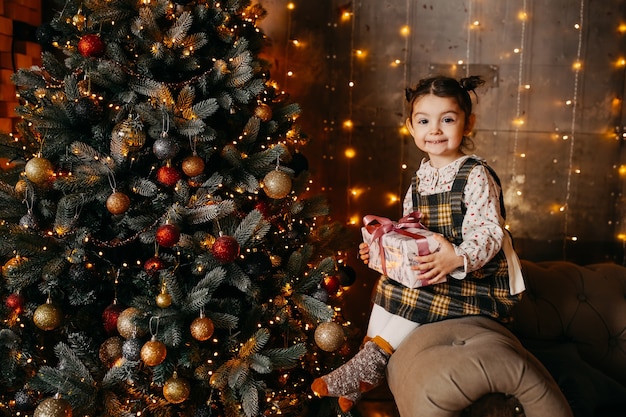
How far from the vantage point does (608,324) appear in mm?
1938

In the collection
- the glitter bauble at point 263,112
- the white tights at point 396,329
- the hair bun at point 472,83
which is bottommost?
the white tights at point 396,329

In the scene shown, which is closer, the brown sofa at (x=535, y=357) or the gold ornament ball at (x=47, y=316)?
the brown sofa at (x=535, y=357)

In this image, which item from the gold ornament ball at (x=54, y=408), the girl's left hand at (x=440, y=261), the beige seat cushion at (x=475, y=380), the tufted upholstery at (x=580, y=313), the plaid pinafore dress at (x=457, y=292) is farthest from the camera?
the tufted upholstery at (x=580, y=313)

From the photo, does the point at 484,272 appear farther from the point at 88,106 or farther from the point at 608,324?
the point at 88,106

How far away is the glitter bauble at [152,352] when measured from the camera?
146 centimetres

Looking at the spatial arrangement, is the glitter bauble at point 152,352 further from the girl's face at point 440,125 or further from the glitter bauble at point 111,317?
the girl's face at point 440,125

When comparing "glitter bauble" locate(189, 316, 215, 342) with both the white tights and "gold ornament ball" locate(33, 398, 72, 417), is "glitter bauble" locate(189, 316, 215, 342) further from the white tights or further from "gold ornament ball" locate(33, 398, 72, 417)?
the white tights

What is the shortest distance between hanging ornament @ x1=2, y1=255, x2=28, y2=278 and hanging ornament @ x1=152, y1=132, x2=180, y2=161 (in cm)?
53

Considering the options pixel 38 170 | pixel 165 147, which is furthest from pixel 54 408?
pixel 165 147

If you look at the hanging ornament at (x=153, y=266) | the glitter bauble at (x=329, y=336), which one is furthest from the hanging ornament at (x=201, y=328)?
the glitter bauble at (x=329, y=336)

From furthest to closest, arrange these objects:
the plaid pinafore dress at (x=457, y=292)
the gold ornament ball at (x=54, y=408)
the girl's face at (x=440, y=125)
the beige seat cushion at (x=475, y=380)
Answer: the girl's face at (x=440, y=125) < the plaid pinafore dress at (x=457, y=292) < the gold ornament ball at (x=54, y=408) < the beige seat cushion at (x=475, y=380)

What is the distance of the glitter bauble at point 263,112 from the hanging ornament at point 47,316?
35.9 inches

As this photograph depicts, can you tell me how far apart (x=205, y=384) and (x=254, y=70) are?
1065mm

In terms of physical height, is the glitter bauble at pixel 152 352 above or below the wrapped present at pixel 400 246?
below
